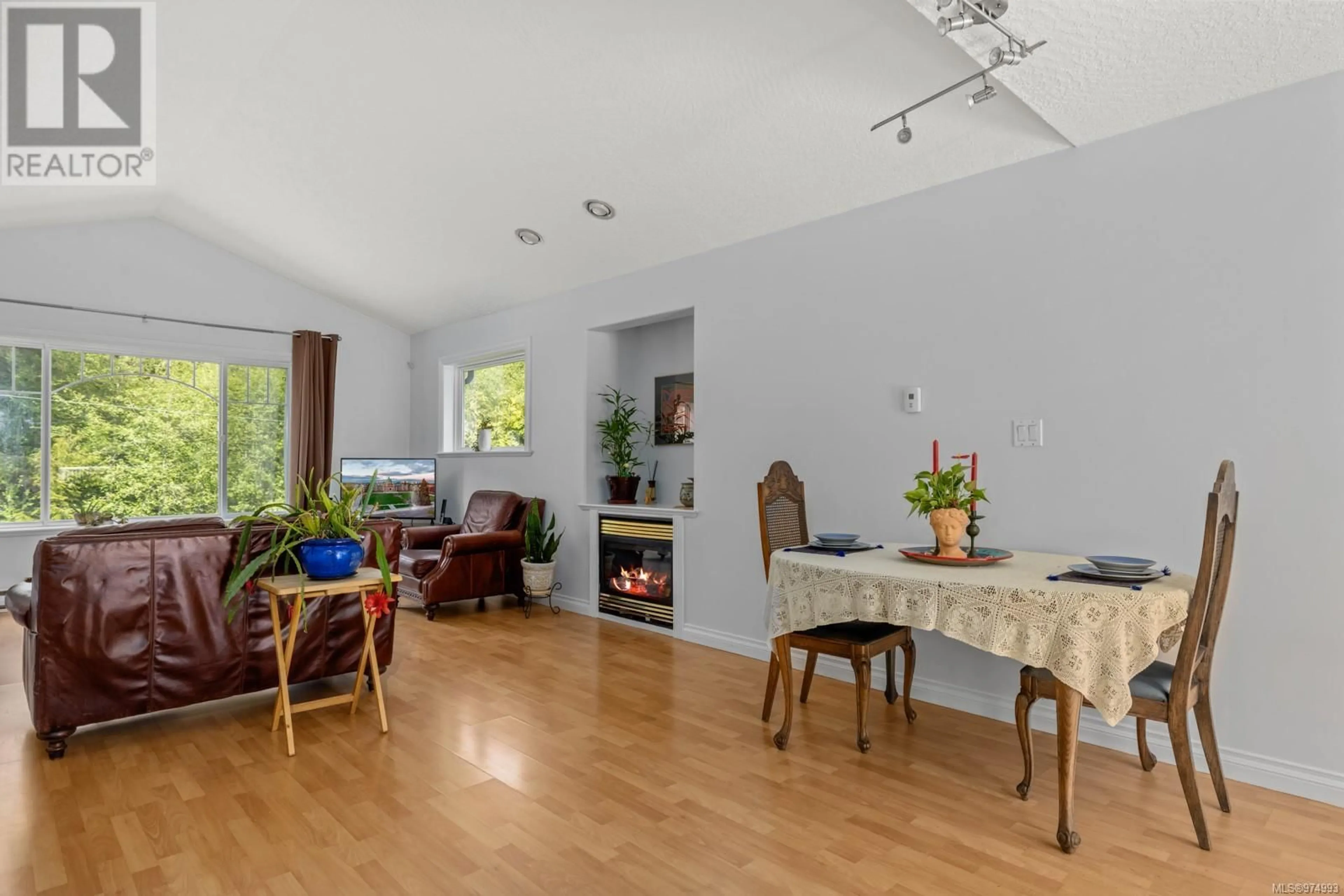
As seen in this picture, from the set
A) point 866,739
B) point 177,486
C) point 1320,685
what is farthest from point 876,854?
point 177,486

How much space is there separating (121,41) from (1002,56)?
4120 millimetres

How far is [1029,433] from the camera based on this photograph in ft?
10.4

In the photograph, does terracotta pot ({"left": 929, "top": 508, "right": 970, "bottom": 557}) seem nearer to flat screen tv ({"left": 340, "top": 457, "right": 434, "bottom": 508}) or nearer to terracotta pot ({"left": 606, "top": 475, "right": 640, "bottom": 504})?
terracotta pot ({"left": 606, "top": 475, "right": 640, "bottom": 504})

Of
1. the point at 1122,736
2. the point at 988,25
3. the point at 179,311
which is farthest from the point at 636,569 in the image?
the point at 179,311

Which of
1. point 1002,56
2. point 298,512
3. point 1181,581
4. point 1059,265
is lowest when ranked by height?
point 1181,581

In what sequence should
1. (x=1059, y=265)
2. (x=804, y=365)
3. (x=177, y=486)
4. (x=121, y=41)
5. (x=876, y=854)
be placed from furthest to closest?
(x=177, y=486) → (x=804, y=365) → (x=121, y=41) → (x=1059, y=265) → (x=876, y=854)

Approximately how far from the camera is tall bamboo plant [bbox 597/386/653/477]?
5461 mm

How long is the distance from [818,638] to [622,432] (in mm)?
2853

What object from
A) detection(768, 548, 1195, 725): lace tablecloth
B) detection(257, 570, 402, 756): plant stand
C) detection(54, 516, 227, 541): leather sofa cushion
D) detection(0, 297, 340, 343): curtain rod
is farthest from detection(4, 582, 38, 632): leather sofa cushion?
detection(0, 297, 340, 343): curtain rod

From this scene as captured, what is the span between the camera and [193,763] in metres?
2.69

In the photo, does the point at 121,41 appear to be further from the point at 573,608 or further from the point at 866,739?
the point at 866,739

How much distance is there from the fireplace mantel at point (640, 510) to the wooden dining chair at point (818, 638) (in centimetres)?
104

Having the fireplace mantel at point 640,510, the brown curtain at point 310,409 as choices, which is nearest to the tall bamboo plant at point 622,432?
the fireplace mantel at point 640,510

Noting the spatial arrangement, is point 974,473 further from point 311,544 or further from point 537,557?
point 537,557
